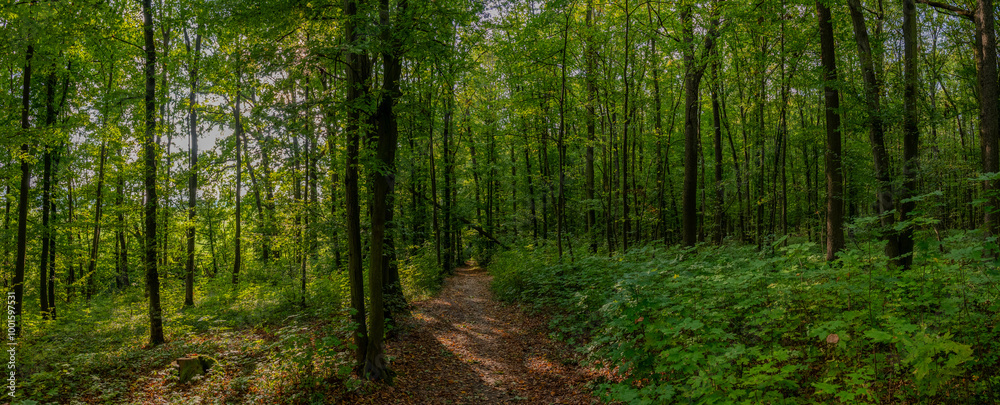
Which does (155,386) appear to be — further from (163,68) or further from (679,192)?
(679,192)

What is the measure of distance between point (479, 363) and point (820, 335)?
6048 millimetres

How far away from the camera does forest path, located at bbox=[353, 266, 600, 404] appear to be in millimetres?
6715

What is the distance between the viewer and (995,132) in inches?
264

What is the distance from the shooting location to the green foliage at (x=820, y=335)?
138 inches

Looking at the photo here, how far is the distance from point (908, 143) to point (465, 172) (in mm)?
19759

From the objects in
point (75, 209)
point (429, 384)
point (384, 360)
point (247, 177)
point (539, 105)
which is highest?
point (539, 105)

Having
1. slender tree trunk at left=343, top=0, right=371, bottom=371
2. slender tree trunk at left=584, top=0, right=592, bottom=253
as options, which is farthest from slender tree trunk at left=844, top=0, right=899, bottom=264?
slender tree trunk at left=343, top=0, right=371, bottom=371

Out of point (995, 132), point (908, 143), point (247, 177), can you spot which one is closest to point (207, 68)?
point (908, 143)

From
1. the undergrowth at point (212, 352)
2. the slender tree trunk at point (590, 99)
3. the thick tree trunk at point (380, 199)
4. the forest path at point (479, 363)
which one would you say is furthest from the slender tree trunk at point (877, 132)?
the undergrowth at point (212, 352)

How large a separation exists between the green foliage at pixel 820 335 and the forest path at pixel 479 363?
3.25ft

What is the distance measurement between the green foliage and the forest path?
0.99 m

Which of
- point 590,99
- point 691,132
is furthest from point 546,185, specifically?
point 691,132

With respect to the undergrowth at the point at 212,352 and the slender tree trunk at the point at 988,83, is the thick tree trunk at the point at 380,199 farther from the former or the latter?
the slender tree trunk at the point at 988,83

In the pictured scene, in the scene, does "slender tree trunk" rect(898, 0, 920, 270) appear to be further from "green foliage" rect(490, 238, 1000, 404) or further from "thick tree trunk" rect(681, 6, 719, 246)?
"thick tree trunk" rect(681, 6, 719, 246)
